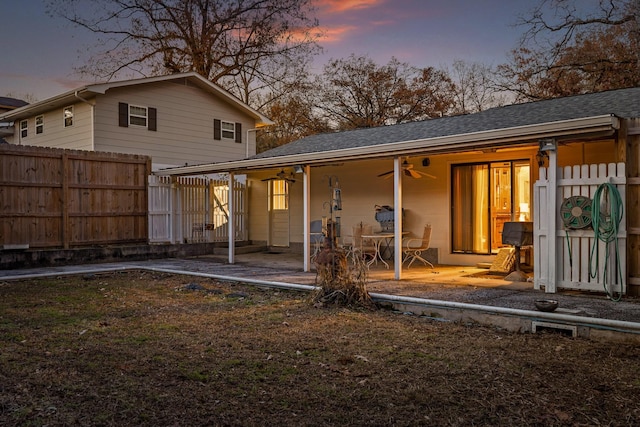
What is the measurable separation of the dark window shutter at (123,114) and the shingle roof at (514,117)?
19.1ft

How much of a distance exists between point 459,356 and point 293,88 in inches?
946

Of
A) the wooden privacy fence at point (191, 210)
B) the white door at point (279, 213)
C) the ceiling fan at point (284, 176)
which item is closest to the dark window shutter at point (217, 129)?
the wooden privacy fence at point (191, 210)

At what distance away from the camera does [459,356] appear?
4.55 meters

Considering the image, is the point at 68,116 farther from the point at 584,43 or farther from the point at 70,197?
the point at 584,43

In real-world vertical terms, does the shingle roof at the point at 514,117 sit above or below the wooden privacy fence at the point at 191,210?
above

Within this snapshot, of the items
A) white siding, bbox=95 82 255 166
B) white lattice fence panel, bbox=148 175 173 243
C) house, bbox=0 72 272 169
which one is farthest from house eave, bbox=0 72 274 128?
white lattice fence panel, bbox=148 175 173 243

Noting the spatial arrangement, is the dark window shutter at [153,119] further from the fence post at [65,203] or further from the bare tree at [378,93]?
the bare tree at [378,93]

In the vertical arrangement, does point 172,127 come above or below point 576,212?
above

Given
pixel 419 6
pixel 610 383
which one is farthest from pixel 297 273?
pixel 419 6

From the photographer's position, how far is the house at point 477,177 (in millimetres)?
6630

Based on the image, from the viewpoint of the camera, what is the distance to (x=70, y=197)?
38.3 ft

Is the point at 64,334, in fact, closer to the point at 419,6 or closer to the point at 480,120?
the point at 480,120

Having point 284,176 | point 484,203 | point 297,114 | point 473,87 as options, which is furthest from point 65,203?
point 473,87

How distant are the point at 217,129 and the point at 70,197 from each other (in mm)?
7688
